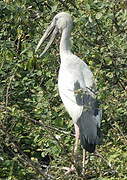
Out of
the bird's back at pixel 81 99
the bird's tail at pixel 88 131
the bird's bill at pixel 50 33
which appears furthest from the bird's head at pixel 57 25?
A: the bird's tail at pixel 88 131

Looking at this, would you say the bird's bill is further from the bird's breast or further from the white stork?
the bird's breast

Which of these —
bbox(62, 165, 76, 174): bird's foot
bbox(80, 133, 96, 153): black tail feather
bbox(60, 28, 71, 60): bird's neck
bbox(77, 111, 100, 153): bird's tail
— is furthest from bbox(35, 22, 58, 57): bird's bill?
bbox(62, 165, 76, 174): bird's foot

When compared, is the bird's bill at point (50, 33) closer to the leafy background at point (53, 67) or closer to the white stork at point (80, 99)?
the leafy background at point (53, 67)

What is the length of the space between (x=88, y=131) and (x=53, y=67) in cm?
114

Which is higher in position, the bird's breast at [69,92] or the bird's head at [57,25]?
the bird's head at [57,25]

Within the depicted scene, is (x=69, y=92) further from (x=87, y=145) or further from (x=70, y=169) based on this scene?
(x=70, y=169)

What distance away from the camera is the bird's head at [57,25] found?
5.58 meters

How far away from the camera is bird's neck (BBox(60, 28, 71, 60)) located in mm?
5496

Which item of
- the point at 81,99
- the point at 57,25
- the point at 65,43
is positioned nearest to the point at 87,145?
the point at 81,99

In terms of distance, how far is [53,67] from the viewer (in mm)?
5707

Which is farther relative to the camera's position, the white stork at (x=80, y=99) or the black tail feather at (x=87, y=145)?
the white stork at (x=80, y=99)

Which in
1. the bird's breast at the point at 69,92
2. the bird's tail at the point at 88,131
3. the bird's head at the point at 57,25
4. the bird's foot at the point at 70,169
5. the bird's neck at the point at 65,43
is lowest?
the bird's foot at the point at 70,169

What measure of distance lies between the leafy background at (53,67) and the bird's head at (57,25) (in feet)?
0.22

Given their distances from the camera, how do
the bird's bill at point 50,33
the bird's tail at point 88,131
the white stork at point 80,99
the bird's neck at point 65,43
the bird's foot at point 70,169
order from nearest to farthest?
1. the bird's foot at point 70,169
2. the bird's tail at point 88,131
3. the white stork at point 80,99
4. the bird's neck at point 65,43
5. the bird's bill at point 50,33
